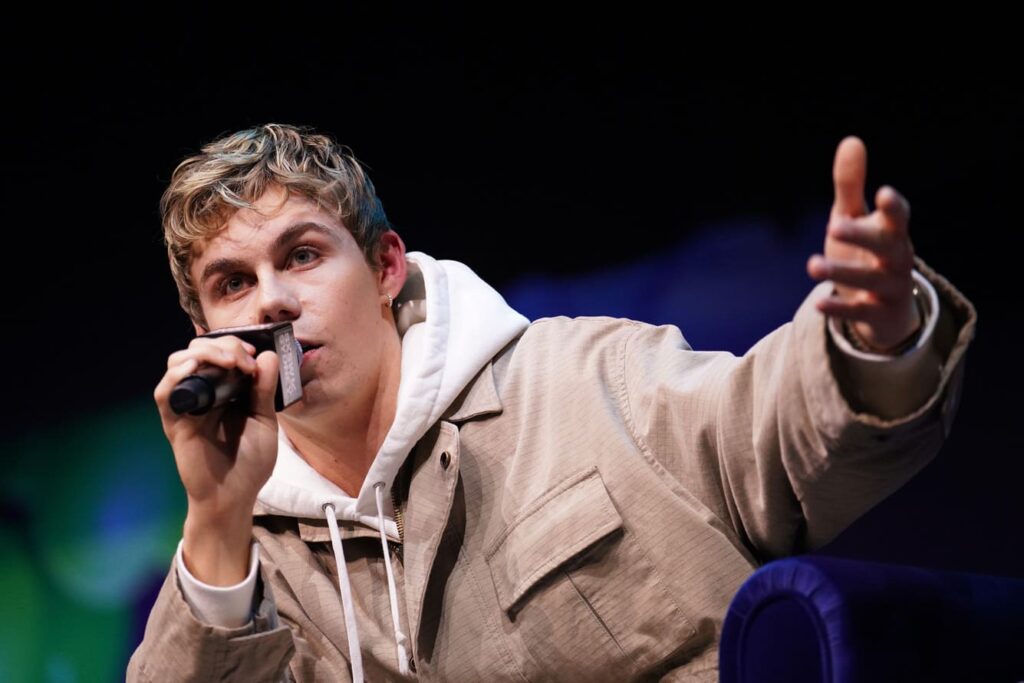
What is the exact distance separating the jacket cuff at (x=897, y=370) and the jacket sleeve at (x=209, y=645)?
2.50 ft

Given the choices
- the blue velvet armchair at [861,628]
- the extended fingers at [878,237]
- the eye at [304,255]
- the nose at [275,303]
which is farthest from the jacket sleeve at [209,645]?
the extended fingers at [878,237]

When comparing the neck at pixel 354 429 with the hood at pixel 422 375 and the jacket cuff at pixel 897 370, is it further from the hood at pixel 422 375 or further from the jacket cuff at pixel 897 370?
the jacket cuff at pixel 897 370

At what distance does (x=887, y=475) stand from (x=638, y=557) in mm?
368

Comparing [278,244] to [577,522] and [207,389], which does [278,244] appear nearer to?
[207,389]

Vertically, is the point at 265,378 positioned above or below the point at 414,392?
above

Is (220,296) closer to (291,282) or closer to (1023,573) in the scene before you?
(291,282)

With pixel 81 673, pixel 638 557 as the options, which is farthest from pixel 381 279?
pixel 81 673

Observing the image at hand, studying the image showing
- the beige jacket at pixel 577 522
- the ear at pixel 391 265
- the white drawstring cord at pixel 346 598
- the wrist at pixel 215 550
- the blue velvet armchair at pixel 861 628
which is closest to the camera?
the blue velvet armchair at pixel 861 628

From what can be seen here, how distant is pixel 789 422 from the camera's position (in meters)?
1.10

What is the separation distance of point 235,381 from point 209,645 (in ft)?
1.10

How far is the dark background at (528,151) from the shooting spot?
1593 millimetres

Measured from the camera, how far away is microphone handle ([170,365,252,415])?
1.10 meters

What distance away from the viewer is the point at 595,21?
6.55 ft

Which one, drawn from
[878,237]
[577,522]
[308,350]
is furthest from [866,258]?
[308,350]
